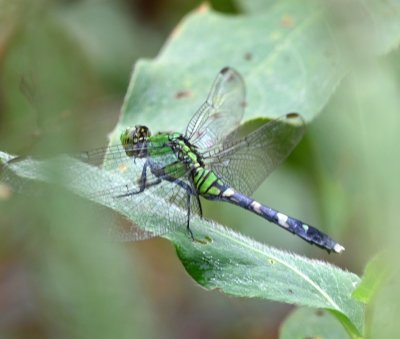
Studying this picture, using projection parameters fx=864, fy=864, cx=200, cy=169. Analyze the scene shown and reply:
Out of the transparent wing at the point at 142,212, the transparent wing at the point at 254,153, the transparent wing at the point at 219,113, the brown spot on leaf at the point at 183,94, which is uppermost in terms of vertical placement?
the brown spot on leaf at the point at 183,94

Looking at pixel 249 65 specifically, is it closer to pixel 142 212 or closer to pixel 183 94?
pixel 183 94

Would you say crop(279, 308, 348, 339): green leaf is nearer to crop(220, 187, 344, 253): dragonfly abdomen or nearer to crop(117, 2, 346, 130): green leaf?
crop(220, 187, 344, 253): dragonfly abdomen

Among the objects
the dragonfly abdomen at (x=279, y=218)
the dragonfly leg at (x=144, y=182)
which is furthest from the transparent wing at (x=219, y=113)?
the dragonfly leg at (x=144, y=182)

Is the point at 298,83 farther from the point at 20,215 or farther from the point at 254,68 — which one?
the point at 20,215

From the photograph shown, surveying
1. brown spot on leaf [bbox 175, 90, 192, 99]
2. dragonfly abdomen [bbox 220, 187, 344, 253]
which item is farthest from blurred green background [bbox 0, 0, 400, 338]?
brown spot on leaf [bbox 175, 90, 192, 99]

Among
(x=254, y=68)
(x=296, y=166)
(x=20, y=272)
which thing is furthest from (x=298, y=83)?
(x=20, y=272)

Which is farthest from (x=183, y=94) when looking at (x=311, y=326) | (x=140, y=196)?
(x=311, y=326)

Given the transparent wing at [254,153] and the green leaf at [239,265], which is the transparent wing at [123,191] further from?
the transparent wing at [254,153]
